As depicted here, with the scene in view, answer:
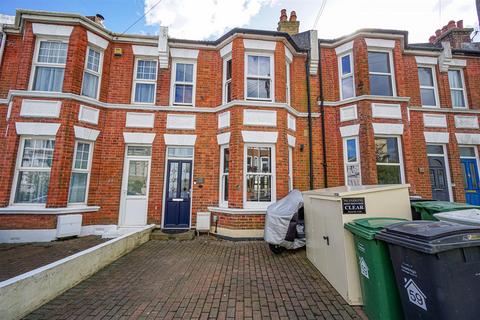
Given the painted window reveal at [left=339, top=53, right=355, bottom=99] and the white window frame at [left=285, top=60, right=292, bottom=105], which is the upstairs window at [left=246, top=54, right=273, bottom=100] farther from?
the painted window reveal at [left=339, top=53, right=355, bottom=99]

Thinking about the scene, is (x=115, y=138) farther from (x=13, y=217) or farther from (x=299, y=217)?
(x=299, y=217)

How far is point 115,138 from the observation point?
7281 millimetres

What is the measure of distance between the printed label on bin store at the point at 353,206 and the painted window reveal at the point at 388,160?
16.2 feet

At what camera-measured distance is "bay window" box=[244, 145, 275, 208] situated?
264 inches

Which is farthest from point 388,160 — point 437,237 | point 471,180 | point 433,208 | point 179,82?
point 179,82

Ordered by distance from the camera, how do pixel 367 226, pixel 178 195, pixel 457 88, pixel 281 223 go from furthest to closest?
1. pixel 457 88
2. pixel 178 195
3. pixel 281 223
4. pixel 367 226

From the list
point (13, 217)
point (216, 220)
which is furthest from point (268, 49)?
point (13, 217)

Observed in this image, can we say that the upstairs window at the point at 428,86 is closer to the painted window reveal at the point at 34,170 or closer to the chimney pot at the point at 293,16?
the chimney pot at the point at 293,16

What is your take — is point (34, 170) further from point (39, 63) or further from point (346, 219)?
point (346, 219)

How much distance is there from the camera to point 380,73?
7801mm

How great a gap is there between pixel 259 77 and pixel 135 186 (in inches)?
232

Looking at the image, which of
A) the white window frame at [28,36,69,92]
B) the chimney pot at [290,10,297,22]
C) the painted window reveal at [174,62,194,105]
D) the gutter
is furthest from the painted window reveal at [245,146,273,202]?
the chimney pot at [290,10,297,22]

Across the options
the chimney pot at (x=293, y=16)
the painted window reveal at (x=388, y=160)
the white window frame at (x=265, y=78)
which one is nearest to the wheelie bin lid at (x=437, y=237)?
the painted window reveal at (x=388, y=160)

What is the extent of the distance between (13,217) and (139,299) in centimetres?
582
